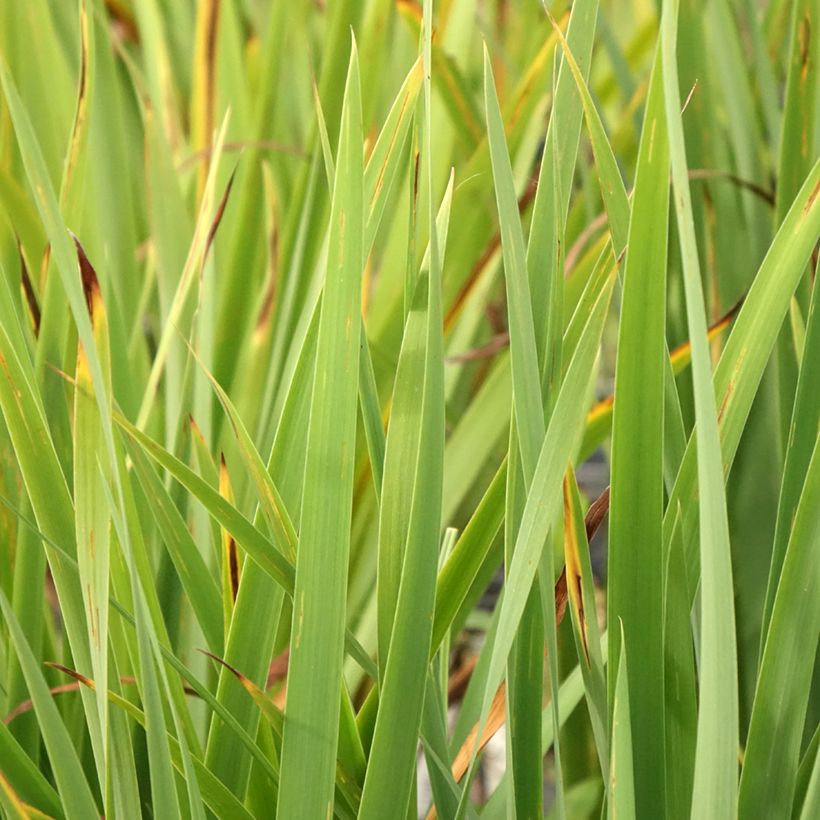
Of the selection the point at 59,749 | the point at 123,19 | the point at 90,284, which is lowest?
the point at 59,749

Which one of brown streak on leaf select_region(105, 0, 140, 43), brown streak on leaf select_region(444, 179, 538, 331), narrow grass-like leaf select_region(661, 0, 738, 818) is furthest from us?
→ brown streak on leaf select_region(105, 0, 140, 43)

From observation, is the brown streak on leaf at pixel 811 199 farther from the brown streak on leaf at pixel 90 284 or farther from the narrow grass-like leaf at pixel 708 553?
the brown streak on leaf at pixel 90 284

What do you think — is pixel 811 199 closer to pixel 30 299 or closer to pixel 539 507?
pixel 539 507

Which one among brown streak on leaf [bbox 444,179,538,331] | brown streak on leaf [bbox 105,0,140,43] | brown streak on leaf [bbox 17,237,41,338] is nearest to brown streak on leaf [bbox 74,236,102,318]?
brown streak on leaf [bbox 17,237,41,338]

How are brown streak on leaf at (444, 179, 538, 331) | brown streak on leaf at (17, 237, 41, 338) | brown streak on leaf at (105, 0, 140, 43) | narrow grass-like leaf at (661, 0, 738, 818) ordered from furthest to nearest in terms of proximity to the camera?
1. brown streak on leaf at (105, 0, 140, 43)
2. brown streak on leaf at (444, 179, 538, 331)
3. brown streak on leaf at (17, 237, 41, 338)
4. narrow grass-like leaf at (661, 0, 738, 818)

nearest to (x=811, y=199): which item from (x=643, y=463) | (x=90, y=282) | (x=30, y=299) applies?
(x=643, y=463)

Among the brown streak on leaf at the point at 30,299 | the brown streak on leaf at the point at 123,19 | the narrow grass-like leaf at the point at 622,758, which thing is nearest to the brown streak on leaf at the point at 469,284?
the brown streak on leaf at the point at 30,299

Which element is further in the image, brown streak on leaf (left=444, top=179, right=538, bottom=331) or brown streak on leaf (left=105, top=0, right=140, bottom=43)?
brown streak on leaf (left=105, top=0, right=140, bottom=43)

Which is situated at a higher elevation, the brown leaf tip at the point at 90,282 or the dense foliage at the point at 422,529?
the brown leaf tip at the point at 90,282

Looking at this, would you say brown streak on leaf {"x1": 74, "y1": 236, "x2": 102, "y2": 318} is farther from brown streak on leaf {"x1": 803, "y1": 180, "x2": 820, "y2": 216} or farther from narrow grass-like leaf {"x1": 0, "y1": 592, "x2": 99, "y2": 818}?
brown streak on leaf {"x1": 803, "y1": 180, "x2": 820, "y2": 216}

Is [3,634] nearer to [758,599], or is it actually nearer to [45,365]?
[45,365]

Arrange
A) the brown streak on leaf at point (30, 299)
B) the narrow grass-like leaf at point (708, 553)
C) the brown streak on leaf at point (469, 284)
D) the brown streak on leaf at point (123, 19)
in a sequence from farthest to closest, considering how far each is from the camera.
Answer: the brown streak on leaf at point (123, 19), the brown streak on leaf at point (469, 284), the brown streak on leaf at point (30, 299), the narrow grass-like leaf at point (708, 553)

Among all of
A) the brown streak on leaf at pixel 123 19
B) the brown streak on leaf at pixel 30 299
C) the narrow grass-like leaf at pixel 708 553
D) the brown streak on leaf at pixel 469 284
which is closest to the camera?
the narrow grass-like leaf at pixel 708 553
